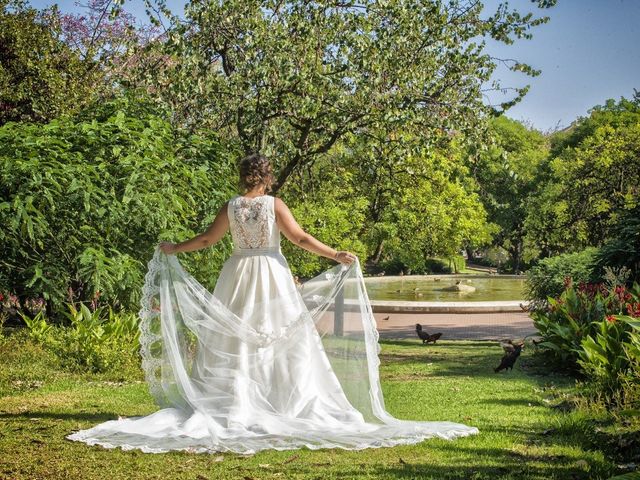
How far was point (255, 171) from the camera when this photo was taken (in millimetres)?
6191

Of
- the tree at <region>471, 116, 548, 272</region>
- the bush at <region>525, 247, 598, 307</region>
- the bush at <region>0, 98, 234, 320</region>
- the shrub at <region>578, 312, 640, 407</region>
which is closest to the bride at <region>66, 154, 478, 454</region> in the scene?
the shrub at <region>578, 312, 640, 407</region>

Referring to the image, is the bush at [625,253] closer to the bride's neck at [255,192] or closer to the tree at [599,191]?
the tree at [599,191]

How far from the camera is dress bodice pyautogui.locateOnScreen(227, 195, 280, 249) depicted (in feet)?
20.3

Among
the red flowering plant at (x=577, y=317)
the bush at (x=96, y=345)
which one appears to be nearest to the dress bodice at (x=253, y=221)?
the bush at (x=96, y=345)

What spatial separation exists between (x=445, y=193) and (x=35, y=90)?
14422mm

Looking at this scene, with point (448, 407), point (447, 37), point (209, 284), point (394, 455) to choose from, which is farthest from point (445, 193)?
point (394, 455)

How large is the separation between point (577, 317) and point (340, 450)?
5.66 meters

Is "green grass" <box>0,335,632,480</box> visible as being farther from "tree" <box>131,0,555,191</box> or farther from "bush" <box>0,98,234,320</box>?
"tree" <box>131,0,555,191</box>

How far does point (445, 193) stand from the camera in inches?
1022

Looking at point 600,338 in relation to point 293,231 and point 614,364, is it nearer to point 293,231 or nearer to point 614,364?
point 614,364

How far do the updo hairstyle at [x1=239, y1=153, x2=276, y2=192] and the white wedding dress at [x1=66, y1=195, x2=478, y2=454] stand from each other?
0.13 metres

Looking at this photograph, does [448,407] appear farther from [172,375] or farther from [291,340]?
[172,375]

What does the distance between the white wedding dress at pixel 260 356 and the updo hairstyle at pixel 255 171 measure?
0.13 meters

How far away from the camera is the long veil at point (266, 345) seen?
5.85m
